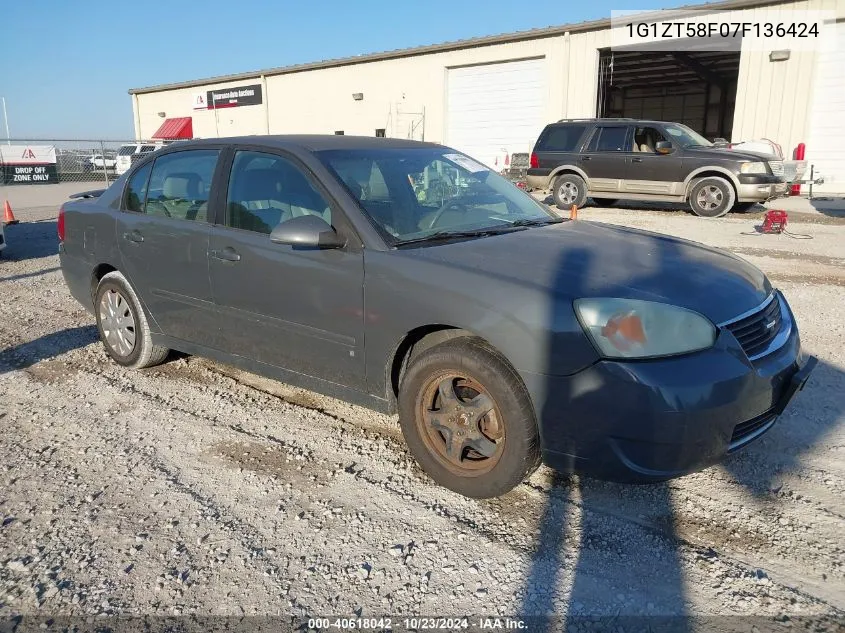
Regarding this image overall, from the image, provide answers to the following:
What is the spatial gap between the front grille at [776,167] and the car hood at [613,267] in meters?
11.5

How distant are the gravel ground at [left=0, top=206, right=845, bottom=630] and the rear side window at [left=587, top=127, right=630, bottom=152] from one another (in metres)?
11.3

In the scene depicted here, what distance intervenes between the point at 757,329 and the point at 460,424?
140 centimetres

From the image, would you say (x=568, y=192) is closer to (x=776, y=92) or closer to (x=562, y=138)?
(x=562, y=138)

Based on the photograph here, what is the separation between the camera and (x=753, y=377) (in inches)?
109

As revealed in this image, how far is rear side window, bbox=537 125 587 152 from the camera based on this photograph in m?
15.3

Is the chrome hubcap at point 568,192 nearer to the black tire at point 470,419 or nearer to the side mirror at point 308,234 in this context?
the side mirror at point 308,234

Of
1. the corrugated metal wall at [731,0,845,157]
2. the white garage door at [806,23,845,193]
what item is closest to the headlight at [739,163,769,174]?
the white garage door at [806,23,845,193]

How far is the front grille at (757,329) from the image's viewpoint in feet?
9.42

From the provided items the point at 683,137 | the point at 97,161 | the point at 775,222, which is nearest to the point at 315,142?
the point at 775,222

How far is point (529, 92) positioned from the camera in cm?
2319

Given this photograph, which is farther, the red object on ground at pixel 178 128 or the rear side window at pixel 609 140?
the red object on ground at pixel 178 128

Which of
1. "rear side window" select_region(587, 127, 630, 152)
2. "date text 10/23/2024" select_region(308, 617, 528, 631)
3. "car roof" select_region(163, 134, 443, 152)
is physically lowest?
"date text 10/23/2024" select_region(308, 617, 528, 631)

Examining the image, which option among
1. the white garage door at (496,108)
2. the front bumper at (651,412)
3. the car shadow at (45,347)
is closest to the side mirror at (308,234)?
the front bumper at (651,412)

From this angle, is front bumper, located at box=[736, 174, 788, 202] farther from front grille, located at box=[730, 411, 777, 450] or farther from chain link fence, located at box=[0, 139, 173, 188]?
chain link fence, located at box=[0, 139, 173, 188]
